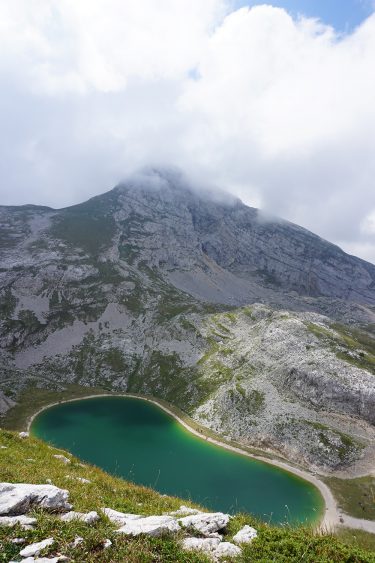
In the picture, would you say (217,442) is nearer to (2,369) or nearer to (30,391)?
(30,391)

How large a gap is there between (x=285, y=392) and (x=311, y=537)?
341 ft

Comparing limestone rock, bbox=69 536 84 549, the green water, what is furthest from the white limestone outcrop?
the green water

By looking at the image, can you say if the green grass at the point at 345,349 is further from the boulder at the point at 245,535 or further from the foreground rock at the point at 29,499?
the foreground rock at the point at 29,499

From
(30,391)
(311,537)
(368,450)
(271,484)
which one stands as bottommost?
(30,391)

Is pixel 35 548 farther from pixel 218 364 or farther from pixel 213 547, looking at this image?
pixel 218 364

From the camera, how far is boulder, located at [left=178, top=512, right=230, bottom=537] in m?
11.5

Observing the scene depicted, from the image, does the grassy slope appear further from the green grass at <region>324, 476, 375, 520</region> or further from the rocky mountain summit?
the rocky mountain summit

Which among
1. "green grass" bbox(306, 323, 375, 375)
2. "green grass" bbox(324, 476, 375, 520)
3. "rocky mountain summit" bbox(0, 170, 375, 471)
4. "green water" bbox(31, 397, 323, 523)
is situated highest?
"green grass" bbox(306, 323, 375, 375)

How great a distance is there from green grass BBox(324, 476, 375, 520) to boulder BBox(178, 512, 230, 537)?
232 ft

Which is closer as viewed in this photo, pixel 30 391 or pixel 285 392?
pixel 285 392

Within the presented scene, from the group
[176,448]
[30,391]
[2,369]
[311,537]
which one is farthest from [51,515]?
[2,369]

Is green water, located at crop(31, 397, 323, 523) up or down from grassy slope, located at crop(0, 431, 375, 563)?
down

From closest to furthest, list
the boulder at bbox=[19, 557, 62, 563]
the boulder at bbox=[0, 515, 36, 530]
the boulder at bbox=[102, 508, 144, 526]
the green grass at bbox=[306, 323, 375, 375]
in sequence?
the boulder at bbox=[19, 557, 62, 563] < the boulder at bbox=[0, 515, 36, 530] < the boulder at bbox=[102, 508, 144, 526] < the green grass at bbox=[306, 323, 375, 375]

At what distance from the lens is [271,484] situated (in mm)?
75188
